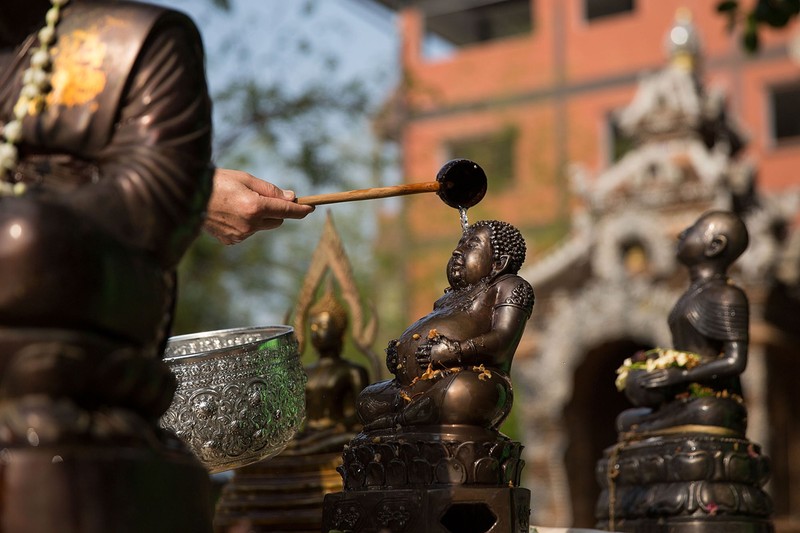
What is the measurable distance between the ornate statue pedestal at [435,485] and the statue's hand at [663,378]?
3.46 feet

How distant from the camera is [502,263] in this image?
3.27m

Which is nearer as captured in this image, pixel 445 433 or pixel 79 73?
pixel 79 73

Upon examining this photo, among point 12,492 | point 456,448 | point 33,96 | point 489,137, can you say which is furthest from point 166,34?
point 489,137

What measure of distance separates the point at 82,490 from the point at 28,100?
0.64m

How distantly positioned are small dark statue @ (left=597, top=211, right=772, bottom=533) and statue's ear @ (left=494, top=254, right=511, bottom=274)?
95 cm

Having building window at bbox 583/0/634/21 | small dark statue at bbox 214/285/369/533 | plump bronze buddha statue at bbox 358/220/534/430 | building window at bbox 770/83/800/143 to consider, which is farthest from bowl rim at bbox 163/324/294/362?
building window at bbox 583/0/634/21

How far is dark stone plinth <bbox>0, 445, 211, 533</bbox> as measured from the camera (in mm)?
1656

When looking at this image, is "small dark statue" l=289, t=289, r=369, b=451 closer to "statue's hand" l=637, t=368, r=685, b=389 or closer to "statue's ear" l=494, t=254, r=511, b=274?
"statue's hand" l=637, t=368, r=685, b=389

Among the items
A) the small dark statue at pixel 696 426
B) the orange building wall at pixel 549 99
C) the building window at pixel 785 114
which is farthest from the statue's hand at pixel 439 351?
the building window at pixel 785 114

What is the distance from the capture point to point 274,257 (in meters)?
14.5

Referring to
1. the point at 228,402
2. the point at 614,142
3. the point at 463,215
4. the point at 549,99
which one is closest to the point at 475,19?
the point at 549,99

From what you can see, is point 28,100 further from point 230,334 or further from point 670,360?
point 670,360

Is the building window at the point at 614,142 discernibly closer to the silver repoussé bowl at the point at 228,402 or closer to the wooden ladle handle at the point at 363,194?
the silver repoussé bowl at the point at 228,402

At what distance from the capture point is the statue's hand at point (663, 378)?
3934 millimetres
